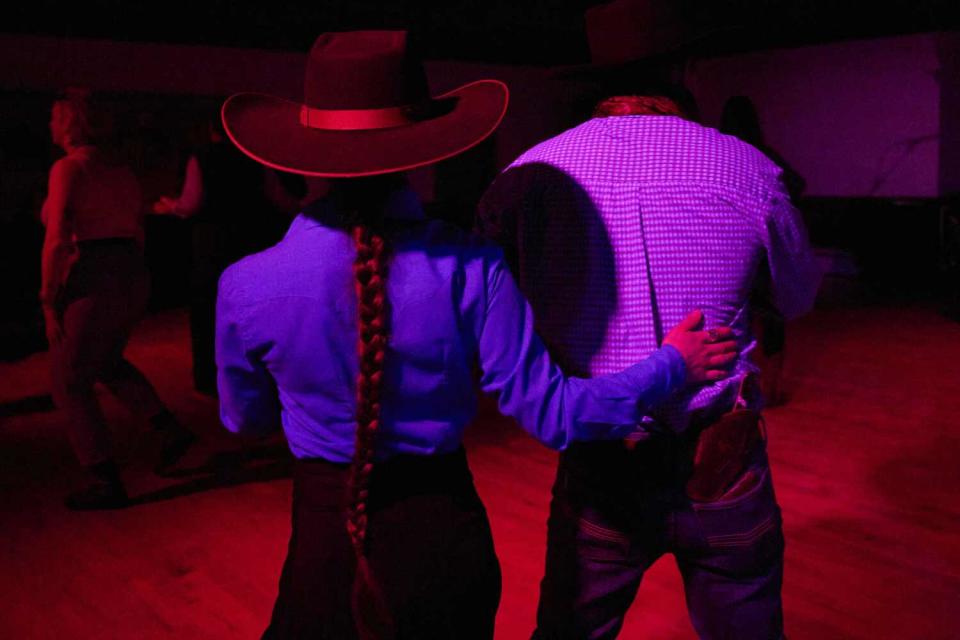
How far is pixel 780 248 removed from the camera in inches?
58.4

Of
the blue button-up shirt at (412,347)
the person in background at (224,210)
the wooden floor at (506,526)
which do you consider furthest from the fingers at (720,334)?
the person in background at (224,210)

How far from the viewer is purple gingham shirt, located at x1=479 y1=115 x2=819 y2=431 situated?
1441mm

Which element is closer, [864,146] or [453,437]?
[453,437]

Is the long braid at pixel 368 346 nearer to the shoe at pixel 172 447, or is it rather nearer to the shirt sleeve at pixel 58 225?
the shirt sleeve at pixel 58 225

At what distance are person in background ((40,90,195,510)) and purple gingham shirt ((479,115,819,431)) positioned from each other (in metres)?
2.40

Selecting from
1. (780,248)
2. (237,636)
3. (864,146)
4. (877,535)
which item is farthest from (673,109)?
(864,146)

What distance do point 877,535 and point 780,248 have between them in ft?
6.70

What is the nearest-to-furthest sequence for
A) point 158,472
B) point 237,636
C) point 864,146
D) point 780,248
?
point 780,248 → point 237,636 → point 158,472 → point 864,146

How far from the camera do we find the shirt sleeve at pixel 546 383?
128 cm

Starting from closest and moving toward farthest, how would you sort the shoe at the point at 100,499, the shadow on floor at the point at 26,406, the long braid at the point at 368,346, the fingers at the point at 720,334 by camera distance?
the long braid at the point at 368,346 < the fingers at the point at 720,334 < the shoe at the point at 100,499 < the shadow on floor at the point at 26,406

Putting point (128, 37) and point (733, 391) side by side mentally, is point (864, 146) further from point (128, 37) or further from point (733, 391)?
point (733, 391)

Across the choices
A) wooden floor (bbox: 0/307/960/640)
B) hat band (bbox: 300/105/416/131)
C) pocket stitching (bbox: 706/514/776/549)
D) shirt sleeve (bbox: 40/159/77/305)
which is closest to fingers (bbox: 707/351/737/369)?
pocket stitching (bbox: 706/514/776/549)

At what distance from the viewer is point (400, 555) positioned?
132 cm

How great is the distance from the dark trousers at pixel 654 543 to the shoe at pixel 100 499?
8.18 feet
